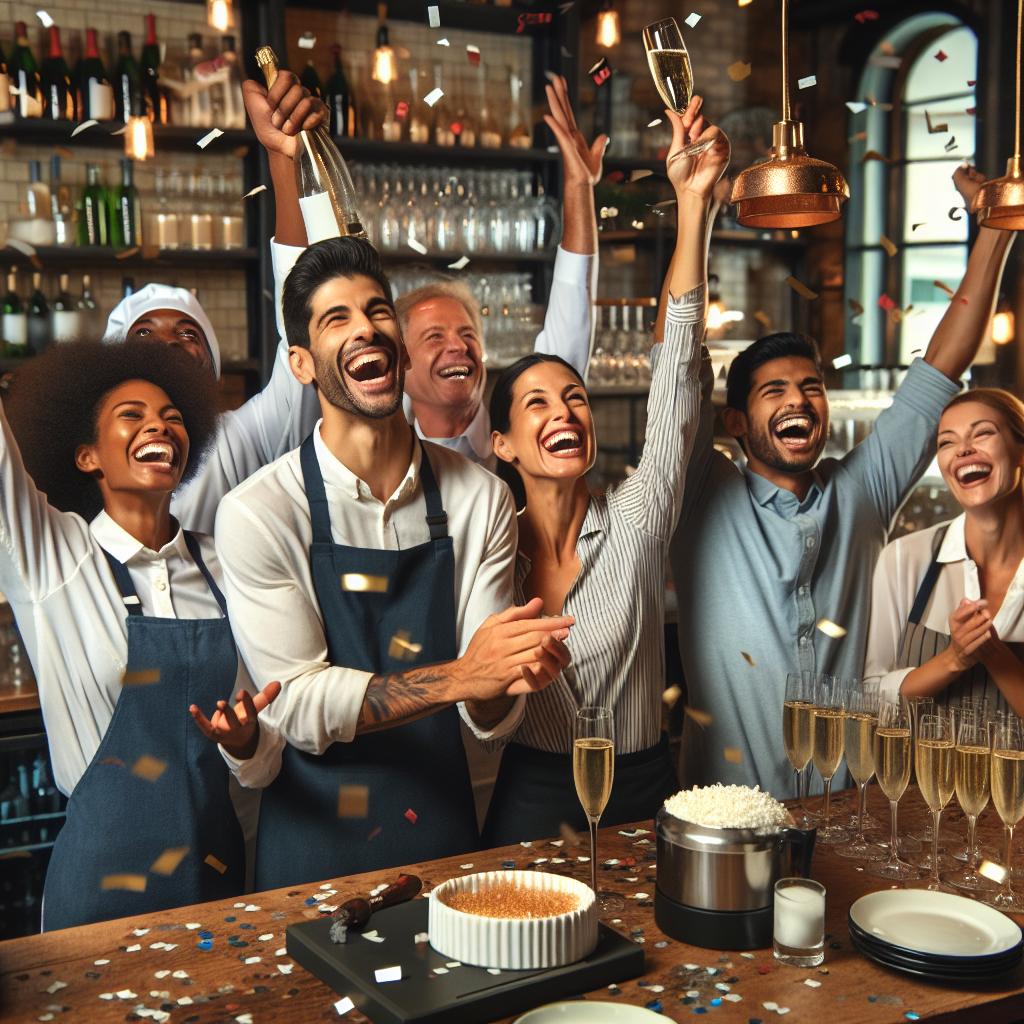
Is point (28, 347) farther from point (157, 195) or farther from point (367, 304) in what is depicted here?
point (367, 304)

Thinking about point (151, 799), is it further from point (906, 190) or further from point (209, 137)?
point (906, 190)

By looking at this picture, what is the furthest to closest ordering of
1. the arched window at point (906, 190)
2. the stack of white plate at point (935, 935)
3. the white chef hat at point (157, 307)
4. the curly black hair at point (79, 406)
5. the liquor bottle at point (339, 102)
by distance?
the arched window at point (906, 190) < the liquor bottle at point (339, 102) < the white chef hat at point (157, 307) < the curly black hair at point (79, 406) < the stack of white plate at point (935, 935)

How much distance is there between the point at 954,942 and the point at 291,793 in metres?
1.20

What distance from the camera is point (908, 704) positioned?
6.80 ft

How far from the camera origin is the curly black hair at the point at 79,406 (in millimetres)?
2684

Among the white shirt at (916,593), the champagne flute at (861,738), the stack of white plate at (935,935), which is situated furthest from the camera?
the white shirt at (916,593)

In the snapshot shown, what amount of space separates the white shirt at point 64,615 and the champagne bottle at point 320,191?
93 centimetres

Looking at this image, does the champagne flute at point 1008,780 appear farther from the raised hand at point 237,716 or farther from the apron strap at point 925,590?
the raised hand at point 237,716

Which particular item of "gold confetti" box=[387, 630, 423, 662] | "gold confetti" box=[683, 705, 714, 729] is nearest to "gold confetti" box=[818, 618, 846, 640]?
"gold confetti" box=[683, 705, 714, 729]

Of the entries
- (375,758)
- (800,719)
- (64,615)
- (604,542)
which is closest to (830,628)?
(604,542)

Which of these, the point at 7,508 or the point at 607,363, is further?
the point at 607,363

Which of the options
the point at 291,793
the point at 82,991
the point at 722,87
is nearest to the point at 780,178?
the point at 291,793

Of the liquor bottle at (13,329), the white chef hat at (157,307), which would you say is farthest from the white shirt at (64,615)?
the liquor bottle at (13,329)

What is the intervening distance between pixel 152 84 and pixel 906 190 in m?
3.76
